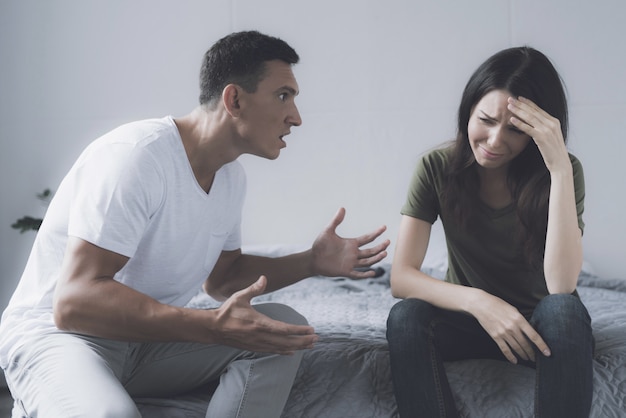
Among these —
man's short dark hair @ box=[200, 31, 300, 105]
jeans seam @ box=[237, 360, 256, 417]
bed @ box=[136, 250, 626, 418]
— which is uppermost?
man's short dark hair @ box=[200, 31, 300, 105]

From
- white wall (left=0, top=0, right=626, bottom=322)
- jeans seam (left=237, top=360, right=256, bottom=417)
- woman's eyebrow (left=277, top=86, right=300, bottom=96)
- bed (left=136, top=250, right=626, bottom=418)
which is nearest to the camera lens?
jeans seam (left=237, top=360, right=256, bottom=417)

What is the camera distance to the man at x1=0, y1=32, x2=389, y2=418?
4.16ft

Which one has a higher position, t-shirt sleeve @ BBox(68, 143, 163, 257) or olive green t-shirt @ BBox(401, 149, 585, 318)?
t-shirt sleeve @ BBox(68, 143, 163, 257)

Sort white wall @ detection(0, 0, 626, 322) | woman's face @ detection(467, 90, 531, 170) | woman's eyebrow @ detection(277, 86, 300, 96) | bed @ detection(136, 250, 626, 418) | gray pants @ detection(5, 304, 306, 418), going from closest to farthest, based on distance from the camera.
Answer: gray pants @ detection(5, 304, 306, 418) < bed @ detection(136, 250, 626, 418) < woman's face @ detection(467, 90, 531, 170) < woman's eyebrow @ detection(277, 86, 300, 96) < white wall @ detection(0, 0, 626, 322)

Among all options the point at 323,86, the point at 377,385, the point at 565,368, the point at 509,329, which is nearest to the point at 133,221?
the point at 377,385

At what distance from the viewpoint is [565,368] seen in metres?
1.28

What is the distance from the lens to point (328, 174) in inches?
121

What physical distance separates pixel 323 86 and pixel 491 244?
163cm

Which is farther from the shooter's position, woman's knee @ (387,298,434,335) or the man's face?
the man's face

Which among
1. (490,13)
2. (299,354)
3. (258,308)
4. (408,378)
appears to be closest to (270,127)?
(258,308)

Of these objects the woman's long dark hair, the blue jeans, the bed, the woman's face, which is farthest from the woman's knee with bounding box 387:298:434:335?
the woman's face

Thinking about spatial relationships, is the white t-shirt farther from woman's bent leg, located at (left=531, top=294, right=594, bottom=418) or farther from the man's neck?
woman's bent leg, located at (left=531, top=294, right=594, bottom=418)

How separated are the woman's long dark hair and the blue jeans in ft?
0.75

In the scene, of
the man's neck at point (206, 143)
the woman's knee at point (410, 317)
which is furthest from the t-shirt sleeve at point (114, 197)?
the woman's knee at point (410, 317)
